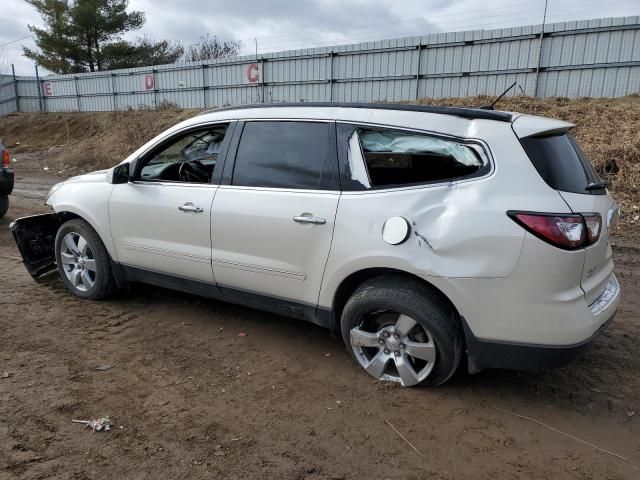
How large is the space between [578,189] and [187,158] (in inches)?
115

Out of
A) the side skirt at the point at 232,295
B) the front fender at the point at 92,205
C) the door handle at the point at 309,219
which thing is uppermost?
the door handle at the point at 309,219

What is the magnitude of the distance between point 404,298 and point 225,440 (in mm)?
1273

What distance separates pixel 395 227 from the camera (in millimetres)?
2920

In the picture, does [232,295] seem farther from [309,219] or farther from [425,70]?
[425,70]

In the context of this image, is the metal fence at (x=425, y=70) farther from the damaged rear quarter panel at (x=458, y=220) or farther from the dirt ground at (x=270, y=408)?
the damaged rear quarter panel at (x=458, y=220)

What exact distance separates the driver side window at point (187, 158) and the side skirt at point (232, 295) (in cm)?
80

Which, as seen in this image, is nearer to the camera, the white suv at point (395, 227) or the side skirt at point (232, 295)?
the white suv at point (395, 227)

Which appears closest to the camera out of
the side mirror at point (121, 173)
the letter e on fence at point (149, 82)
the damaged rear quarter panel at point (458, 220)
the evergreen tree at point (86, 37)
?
the damaged rear quarter panel at point (458, 220)

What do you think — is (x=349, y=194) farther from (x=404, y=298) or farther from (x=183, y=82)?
(x=183, y=82)

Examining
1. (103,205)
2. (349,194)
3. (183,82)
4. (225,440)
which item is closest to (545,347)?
(349,194)

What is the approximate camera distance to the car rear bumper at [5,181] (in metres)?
7.84

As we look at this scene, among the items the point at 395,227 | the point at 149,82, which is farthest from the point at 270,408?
the point at 149,82

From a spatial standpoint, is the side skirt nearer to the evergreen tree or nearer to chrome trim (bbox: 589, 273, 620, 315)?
chrome trim (bbox: 589, 273, 620, 315)

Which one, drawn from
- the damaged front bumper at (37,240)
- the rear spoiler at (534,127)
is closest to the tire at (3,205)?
the damaged front bumper at (37,240)
